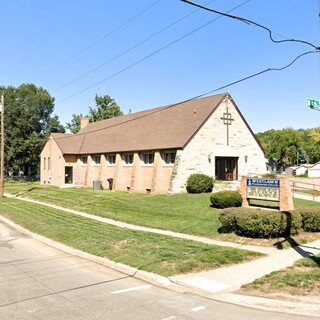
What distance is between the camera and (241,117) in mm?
31578

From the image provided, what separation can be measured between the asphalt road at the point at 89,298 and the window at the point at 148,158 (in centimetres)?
2146

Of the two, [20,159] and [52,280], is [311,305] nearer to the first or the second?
[52,280]

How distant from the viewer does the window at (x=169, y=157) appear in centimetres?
2958

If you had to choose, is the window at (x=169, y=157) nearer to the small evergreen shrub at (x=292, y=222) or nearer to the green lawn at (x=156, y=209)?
the green lawn at (x=156, y=209)

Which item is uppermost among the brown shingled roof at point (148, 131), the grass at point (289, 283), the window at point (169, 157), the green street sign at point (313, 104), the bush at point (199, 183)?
the brown shingled roof at point (148, 131)

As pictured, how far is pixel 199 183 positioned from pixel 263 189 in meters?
12.3

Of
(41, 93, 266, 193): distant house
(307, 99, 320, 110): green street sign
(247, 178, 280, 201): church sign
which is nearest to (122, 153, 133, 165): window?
(41, 93, 266, 193): distant house

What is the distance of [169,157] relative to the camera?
3000 cm

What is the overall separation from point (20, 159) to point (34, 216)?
49.9 m

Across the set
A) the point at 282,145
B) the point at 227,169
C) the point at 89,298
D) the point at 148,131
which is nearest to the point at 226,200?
the point at 227,169

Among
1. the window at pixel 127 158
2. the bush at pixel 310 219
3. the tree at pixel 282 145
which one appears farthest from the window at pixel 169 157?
the tree at pixel 282 145

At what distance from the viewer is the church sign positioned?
582 inches

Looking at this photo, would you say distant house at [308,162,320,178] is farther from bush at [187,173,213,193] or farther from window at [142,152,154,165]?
bush at [187,173,213,193]

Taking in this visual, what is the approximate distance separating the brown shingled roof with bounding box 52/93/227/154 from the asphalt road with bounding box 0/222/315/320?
19130mm
